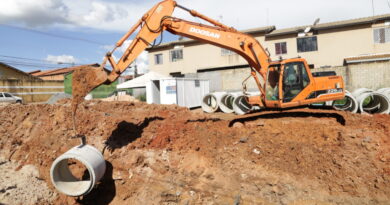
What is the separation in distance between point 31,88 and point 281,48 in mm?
24294

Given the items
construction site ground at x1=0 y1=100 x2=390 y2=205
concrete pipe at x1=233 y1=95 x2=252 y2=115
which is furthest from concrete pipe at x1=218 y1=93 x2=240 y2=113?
construction site ground at x1=0 y1=100 x2=390 y2=205

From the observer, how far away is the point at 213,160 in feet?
21.2

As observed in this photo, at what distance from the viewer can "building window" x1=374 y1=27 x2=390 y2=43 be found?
2289 centimetres

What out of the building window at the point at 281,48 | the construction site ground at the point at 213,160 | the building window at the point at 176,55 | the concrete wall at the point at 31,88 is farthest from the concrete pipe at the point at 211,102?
the concrete wall at the point at 31,88

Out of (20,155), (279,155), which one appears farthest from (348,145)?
(20,155)

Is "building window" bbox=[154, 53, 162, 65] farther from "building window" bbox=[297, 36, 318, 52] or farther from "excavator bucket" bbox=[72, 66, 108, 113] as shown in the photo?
"excavator bucket" bbox=[72, 66, 108, 113]

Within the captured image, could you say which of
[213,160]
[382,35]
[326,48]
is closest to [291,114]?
[213,160]

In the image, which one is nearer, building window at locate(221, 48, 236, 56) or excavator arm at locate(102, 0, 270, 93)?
excavator arm at locate(102, 0, 270, 93)

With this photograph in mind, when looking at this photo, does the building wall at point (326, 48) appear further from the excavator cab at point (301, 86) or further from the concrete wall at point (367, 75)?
the excavator cab at point (301, 86)

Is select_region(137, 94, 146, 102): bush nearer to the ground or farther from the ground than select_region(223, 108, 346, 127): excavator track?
farther from the ground

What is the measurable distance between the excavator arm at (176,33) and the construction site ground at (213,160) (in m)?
1.98

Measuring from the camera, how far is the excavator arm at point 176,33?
6988 millimetres

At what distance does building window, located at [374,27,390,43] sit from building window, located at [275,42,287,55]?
747cm

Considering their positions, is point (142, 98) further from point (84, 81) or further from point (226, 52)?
point (84, 81)
